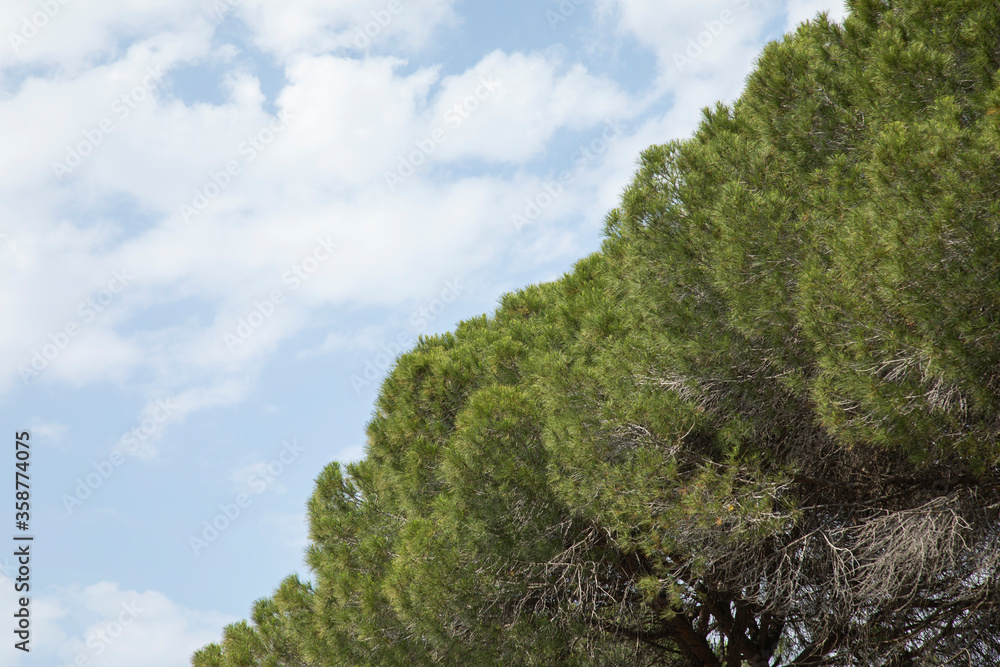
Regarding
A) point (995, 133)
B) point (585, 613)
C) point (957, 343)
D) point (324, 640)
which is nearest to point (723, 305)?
point (957, 343)

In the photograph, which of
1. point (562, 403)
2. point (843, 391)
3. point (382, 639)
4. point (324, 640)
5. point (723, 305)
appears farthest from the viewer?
point (324, 640)

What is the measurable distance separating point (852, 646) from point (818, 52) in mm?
4464

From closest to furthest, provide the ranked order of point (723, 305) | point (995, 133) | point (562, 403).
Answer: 1. point (995, 133)
2. point (723, 305)
3. point (562, 403)

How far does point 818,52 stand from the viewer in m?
5.85

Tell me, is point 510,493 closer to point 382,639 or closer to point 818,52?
point 382,639

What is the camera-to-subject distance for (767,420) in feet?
18.6

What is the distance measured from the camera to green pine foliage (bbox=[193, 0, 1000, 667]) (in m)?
4.50

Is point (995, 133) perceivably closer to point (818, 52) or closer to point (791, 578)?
point (818, 52)

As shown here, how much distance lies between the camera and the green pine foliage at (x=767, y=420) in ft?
14.8

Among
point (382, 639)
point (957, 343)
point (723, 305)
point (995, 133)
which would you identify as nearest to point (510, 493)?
point (382, 639)

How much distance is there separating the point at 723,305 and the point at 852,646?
2808 millimetres

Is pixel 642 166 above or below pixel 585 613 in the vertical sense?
above

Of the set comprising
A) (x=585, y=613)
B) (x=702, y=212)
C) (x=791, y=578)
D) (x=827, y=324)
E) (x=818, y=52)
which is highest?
(x=818, y=52)

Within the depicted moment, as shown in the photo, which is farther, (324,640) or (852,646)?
(324,640)
